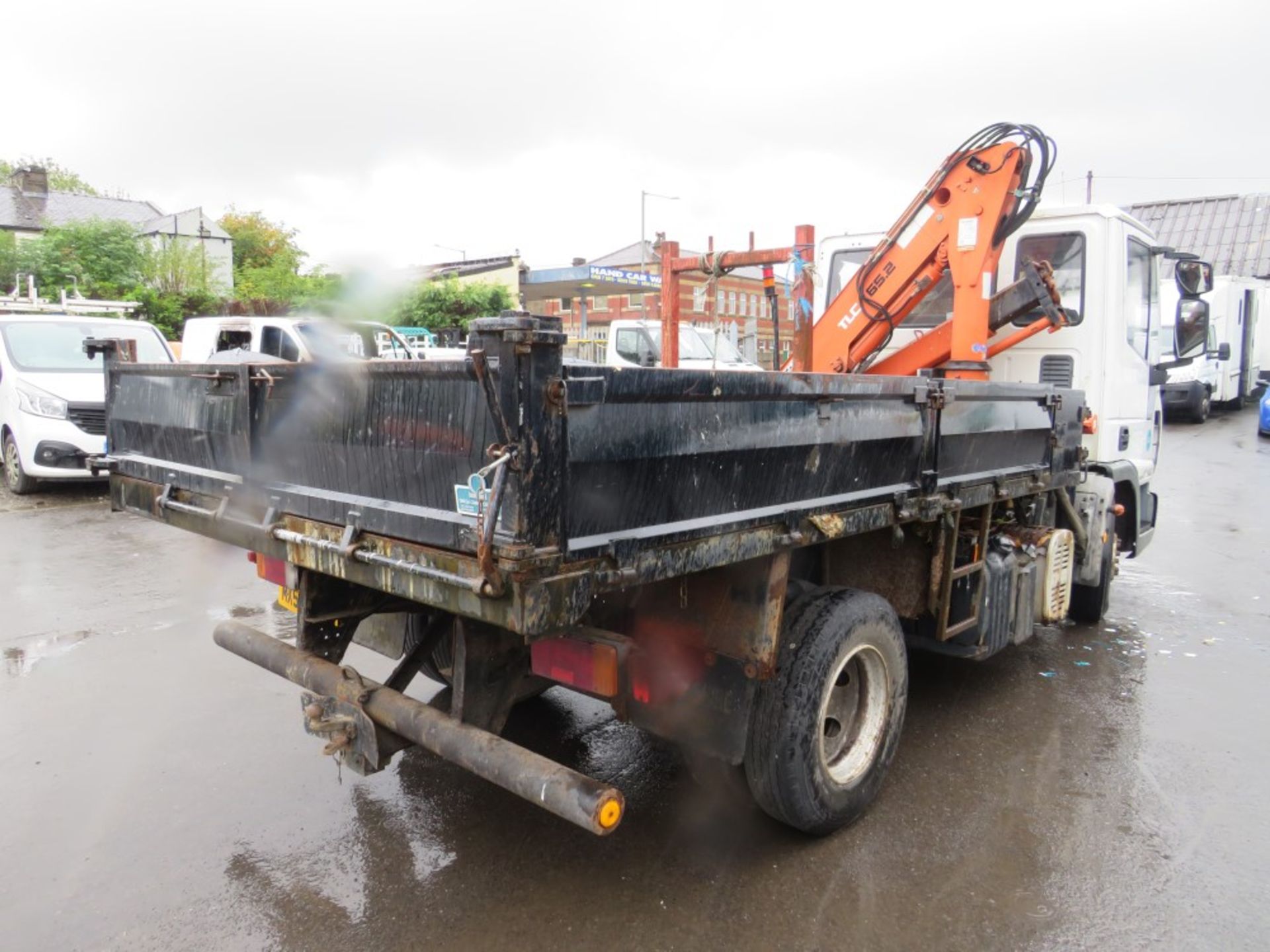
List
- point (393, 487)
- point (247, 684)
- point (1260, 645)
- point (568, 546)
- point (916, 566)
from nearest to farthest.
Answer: point (568, 546)
point (393, 487)
point (916, 566)
point (247, 684)
point (1260, 645)

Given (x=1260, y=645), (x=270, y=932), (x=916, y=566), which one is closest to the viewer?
(x=270, y=932)

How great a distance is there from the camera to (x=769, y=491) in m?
2.81

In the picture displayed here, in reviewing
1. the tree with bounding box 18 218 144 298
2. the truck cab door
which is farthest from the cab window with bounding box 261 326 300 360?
the tree with bounding box 18 218 144 298

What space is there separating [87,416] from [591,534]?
31.4ft

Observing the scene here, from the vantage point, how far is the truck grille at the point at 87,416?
9.66 m

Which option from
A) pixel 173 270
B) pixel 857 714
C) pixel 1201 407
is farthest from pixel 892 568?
pixel 173 270

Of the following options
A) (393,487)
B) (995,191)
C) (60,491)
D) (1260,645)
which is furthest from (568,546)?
(60,491)

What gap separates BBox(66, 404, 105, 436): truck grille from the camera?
966 cm

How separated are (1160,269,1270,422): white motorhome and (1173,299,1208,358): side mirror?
12.7m

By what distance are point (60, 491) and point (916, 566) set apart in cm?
1045

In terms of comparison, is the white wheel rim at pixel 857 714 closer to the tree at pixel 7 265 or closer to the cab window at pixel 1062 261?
the cab window at pixel 1062 261

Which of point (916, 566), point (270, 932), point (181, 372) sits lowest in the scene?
point (270, 932)

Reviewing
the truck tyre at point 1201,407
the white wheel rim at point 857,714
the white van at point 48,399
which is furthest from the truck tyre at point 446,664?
the truck tyre at point 1201,407

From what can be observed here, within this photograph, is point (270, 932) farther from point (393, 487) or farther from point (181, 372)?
point (181, 372)
